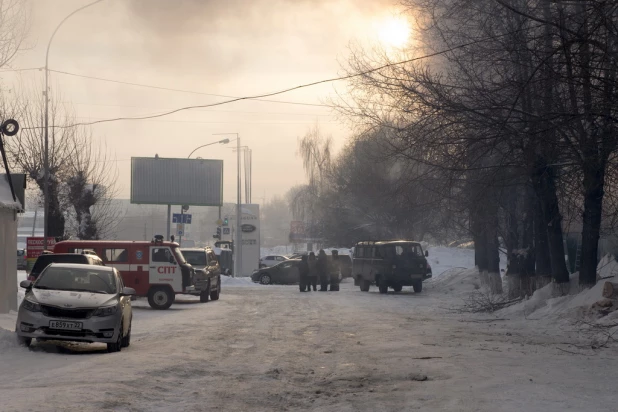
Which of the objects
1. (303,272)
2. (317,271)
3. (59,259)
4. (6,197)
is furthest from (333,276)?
(59,259)

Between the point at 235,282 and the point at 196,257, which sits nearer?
the point at 196,257

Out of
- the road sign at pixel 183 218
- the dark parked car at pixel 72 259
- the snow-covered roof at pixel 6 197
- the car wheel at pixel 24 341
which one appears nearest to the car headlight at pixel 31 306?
the car wheel at pixel 24 341

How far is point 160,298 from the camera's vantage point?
24969mm

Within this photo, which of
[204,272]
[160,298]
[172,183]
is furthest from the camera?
[172,183]

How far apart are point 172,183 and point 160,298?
1287 inches

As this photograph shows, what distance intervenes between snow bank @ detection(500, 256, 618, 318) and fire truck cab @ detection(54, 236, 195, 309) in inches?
394

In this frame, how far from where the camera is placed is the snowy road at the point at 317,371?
28.0 feet

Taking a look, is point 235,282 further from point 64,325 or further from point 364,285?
point 64,325

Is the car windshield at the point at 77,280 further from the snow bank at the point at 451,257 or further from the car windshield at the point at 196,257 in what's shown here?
the snow bank at the point at 451,257

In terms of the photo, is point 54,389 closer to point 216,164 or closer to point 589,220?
point 589,220

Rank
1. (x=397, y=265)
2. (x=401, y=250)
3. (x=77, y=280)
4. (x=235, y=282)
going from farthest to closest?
1. (x=235, y=282)
2. (x=401, y=250)
3. (x=397, y=265)
4. (x=77, y=280)

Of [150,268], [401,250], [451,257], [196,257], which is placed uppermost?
[451,257]

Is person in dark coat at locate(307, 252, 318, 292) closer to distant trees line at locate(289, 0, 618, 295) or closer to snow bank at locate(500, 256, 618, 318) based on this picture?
distant trees line at locate(289, 0, 618, 295)

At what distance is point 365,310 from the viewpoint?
2353 cm
